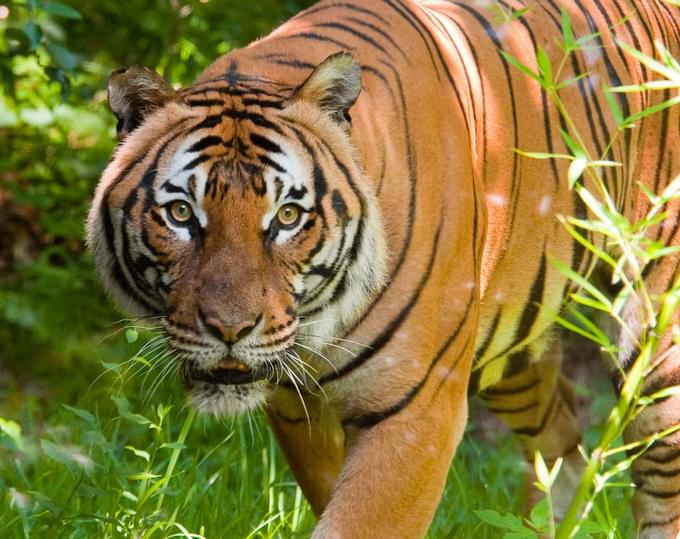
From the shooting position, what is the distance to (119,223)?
8.95 feet

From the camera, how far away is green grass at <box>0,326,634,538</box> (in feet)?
9.47

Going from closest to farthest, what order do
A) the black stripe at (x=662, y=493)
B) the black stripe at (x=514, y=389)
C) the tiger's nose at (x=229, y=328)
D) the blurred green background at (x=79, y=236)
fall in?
the tiger's nose at (x=229, y=328) < the black stripe at (x=662, y=493) < the black stripe at (x=514, y=389) < the blurred green background at (x=79, y=236)

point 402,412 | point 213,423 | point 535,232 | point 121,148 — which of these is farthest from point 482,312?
point 213,423

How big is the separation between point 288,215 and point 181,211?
0.72 feet

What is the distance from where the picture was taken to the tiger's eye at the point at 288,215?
2.59m

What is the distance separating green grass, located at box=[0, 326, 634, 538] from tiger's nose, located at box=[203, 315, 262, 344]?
317 millimetres

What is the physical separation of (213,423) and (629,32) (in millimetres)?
2281

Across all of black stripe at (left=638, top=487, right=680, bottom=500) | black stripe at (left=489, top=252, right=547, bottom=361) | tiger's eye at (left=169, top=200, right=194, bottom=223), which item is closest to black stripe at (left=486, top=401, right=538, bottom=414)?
black stripe at (left=638, top=487, right=680, bottom=500)

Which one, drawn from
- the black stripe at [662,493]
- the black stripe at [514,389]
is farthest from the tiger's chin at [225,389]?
the black stripe at [514,389]

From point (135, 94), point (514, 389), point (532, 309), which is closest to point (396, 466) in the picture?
point (532, 309)

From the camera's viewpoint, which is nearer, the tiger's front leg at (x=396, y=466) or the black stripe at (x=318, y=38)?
the tiger's front leg at (x=396, y=466)

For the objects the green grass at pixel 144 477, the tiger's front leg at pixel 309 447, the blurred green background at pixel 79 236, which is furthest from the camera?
the blurred green background at pixel 79 236

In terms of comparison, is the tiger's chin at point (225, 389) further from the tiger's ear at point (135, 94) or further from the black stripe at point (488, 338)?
the black stripe at point (488, 338)

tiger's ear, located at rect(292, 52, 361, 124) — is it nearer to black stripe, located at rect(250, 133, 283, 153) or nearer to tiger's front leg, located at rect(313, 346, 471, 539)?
black stripe, located at rect(250, 133, 283, 153)
